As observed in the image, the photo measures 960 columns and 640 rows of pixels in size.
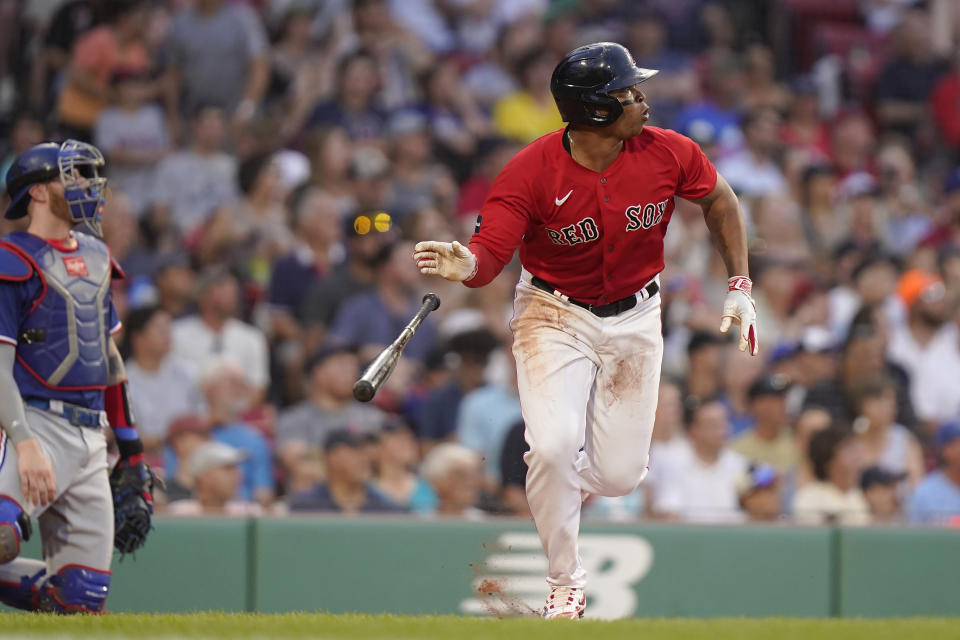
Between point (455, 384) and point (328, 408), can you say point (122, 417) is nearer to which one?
point (328, 408)

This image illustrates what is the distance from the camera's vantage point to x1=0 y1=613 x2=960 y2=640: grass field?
4934 millimetres

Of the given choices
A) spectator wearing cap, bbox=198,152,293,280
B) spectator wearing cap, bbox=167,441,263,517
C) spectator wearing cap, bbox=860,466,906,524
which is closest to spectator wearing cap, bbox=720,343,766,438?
spectator wearing cap, bbox=860,466,906,524

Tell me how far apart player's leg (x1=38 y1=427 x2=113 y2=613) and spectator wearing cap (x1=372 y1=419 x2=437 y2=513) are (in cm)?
270

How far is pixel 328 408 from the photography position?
8.95 metres

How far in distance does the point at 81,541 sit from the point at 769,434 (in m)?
4.91

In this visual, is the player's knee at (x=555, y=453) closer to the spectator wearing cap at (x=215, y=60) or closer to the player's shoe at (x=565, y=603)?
the player's shoe at (x=565, y=603)

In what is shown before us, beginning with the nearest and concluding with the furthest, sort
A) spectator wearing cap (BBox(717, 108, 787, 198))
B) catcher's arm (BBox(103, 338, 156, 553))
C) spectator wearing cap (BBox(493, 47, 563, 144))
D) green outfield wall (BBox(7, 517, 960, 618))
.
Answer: catcher's arm (BBox(103, 338, 156, 553)) < green outfield wall (BBox(7, 517, 960, 618)) < spectator wearing cap (BBox(717, 108, 787, 198)) < spectator wearing cap (BBox(493, 47, 563, 144))

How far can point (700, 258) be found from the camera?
11156mm

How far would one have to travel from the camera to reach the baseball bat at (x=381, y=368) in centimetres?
499

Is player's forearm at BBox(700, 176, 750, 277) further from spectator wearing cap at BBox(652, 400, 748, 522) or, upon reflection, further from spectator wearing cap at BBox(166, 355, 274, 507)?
spectator wearing cap at BBox(166, 355, 274, 507)

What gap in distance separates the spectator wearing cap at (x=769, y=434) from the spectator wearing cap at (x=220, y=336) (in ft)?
10.1

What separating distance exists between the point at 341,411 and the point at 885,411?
3.54m

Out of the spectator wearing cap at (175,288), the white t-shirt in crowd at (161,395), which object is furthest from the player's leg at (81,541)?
the spectator wearing cap at (175,288)

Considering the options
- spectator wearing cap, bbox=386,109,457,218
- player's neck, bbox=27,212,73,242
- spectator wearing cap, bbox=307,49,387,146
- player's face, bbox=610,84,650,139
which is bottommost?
player's neck, bbox=27,212,73,242
